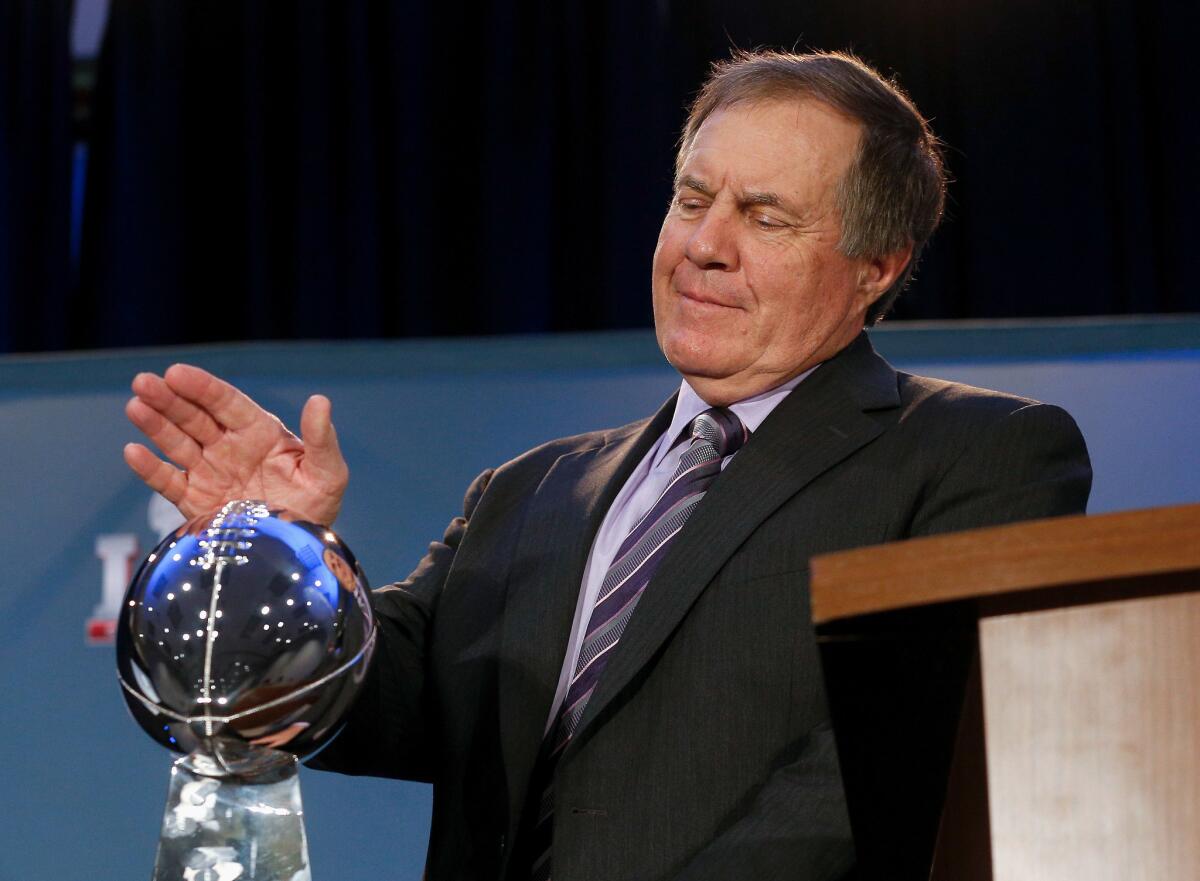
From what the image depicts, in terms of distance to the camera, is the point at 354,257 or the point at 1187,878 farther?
the point at 354,257

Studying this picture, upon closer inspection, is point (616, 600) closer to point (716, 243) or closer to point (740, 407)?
point (740, 407)

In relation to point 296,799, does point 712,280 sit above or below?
above

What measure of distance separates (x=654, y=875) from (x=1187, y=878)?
2.39ft

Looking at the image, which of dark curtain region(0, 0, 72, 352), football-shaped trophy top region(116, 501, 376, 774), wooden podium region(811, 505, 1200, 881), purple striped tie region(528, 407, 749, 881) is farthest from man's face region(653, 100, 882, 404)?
dark curtain region(0, 0, 72, 352)

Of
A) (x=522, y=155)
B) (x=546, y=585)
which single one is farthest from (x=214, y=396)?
(x=522, y=155)

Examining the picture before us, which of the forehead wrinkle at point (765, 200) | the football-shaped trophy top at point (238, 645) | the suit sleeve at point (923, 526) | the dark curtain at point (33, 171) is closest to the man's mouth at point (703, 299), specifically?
the forehead wrinkle at point (765, 200)

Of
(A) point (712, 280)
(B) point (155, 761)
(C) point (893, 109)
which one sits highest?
(C) point (893, 109)

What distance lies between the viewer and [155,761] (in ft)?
6.32

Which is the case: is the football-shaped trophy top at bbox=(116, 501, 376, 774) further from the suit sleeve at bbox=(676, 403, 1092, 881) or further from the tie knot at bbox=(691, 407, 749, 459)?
the tie knot at bbox=(691, 407, 749, 459)

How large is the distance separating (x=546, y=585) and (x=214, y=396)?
0.40m

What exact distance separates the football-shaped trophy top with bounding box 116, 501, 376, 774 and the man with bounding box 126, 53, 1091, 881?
414mm

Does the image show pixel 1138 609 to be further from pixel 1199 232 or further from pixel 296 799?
pixel 1199 232

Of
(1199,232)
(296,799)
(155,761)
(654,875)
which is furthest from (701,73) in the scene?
(296,799)

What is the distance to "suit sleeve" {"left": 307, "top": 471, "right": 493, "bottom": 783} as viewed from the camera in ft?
4.59
